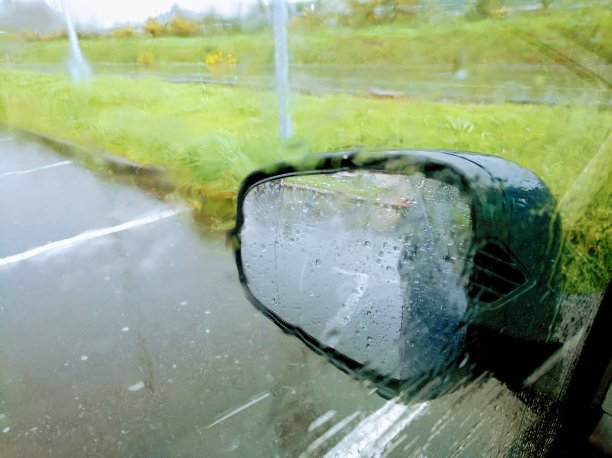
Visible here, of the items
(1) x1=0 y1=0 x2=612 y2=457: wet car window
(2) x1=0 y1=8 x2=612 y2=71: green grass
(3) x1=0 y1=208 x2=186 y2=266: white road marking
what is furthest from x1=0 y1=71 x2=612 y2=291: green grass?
(3) x1=0 y1=208 x2=186 y2=266: white road marking

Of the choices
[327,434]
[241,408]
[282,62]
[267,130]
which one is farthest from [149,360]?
[282,62]

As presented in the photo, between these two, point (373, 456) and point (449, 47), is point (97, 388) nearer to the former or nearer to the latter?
point (373, 456)

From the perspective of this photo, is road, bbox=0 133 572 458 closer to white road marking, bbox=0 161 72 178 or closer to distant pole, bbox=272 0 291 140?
white road marking, bbox=0 161 72 178

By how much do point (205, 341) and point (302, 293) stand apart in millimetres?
1050

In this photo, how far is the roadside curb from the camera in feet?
7.92

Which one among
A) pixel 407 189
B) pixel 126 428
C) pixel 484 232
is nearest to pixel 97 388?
pixel 126 428

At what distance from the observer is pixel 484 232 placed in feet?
2.29

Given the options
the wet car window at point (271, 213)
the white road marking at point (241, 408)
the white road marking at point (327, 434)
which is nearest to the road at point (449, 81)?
the wet car window at point (271, 213)

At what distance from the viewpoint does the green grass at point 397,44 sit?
95 centimetres

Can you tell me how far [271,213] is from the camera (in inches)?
47.1

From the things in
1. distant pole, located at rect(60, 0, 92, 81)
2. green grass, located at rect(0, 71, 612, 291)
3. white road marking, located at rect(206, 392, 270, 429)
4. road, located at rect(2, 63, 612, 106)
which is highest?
distant pole, located at rect(60, 0, 92, 81)

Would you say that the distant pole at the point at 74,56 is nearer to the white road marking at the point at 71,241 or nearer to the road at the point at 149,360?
the road at the point at 149,360

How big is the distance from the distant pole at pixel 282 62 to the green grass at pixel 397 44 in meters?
0.05

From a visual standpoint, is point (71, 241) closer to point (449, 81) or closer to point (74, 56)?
point (74, 56)
